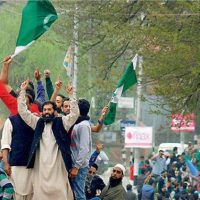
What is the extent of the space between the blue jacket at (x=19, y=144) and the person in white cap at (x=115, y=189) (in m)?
1.83

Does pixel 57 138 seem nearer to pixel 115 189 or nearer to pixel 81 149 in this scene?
pixel 81 149

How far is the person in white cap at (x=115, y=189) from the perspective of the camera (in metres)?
15.6

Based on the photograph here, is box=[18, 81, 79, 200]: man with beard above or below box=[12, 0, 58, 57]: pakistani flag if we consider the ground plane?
below

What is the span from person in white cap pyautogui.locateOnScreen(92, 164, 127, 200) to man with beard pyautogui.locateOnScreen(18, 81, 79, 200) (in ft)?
5.17

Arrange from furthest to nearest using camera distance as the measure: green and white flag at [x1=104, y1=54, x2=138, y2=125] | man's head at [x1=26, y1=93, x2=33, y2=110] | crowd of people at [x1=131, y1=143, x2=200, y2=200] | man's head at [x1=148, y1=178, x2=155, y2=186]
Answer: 1. man's head at [x1=148, y1=178, x2=155, y2=186]
2. crowd of people at [x1=131, y1=143, x2=200, y2=200]
3. green and white flag at [x1=104, y1=54, x2=138, y2=125]
4. man's head at [x1=26, y1=93, x2=33, y2=110]

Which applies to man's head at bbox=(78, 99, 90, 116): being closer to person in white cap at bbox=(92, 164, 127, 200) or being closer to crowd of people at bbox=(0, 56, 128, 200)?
crowd of people at bbox=(0, 56, 128, 200)

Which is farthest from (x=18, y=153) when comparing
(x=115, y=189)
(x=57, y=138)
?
(x=115, y=189)

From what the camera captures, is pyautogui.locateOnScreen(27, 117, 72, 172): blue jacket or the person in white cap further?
the person in white cap

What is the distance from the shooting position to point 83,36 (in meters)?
30.1

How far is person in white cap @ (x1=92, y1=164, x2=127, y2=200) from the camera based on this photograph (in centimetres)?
1563

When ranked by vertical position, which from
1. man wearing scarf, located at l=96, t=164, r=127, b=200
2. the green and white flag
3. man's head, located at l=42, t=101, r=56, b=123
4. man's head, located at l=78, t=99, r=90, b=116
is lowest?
man wearing scarf, located at l=96, t=164, r=127, b=200

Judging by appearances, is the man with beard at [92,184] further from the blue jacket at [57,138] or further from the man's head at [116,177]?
the blue jacket at [57,138]

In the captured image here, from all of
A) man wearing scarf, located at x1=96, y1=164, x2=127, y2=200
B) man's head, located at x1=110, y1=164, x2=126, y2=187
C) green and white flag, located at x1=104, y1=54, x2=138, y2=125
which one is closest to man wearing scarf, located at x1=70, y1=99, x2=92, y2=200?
man wearing scarf, located at x1=96, y1=164, x2=127, y2=200

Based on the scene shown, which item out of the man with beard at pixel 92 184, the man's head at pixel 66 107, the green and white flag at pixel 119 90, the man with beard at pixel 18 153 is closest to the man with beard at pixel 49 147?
the man with beard at pixel 18 153
